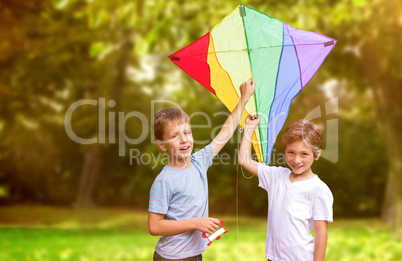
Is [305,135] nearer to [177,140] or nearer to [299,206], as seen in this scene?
[299,206]

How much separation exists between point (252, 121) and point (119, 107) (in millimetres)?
7630

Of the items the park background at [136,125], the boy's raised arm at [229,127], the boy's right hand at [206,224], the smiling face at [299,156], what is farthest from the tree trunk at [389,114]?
the boy's right hand at [206,224]

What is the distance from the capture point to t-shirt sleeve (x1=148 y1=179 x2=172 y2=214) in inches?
86.4

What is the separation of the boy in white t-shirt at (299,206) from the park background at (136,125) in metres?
3.57

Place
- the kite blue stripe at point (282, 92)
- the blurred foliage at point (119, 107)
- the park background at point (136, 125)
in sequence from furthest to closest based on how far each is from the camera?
the blurred foliage at point (119, 107)
the park background at point (136, 125)
the kite blue stripe at point (282, 92)

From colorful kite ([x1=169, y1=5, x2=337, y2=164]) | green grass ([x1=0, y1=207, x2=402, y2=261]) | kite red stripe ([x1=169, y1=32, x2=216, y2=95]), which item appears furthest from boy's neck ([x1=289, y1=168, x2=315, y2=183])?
green grass ([x1=0, y1=207, x2=402, y2=261])

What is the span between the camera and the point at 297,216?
2.28 m

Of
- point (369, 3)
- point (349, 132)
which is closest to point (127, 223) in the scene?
point (349, 132)

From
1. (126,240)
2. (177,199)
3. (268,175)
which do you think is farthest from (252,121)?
(126,240)

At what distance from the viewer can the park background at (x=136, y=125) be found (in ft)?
20.3

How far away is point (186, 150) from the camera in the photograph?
2287mm

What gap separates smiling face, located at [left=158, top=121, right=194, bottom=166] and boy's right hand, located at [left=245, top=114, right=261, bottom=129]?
0.49m

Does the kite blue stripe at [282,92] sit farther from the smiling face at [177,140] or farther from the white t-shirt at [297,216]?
the smiling face at [177,140]

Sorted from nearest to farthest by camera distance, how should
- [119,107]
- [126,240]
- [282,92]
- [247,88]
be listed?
[247,88] < [282,92] < [126,240] < [119,107]
